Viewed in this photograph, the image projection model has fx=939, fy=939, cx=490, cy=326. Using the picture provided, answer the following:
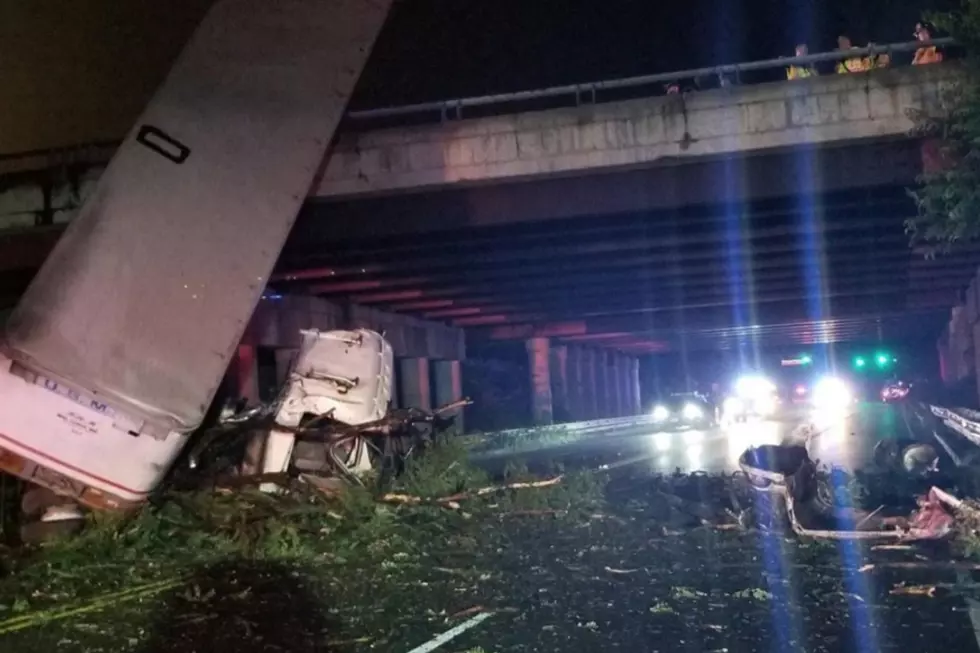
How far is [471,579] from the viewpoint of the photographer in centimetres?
790

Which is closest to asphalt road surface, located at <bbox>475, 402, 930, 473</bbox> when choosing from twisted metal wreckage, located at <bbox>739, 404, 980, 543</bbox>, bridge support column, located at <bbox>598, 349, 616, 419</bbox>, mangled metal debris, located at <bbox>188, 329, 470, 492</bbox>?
twisted metal wreckage, located at <bbox>739, 404, 980, 543</bbox>

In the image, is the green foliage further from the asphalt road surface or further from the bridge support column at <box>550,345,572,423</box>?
the bridge support column at <box>550,345,572,423</box>

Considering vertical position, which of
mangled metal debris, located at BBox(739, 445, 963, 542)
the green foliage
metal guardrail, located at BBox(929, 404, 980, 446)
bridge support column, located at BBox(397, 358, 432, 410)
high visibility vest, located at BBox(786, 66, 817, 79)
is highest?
high visibility vest, located at BBox(786, 66, 817, 79)

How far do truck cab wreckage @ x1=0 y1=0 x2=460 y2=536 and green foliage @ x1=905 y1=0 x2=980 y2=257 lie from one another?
716cm

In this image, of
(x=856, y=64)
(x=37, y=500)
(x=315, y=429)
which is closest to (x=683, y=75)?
(x=856, y=64)

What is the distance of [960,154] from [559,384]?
2878cm

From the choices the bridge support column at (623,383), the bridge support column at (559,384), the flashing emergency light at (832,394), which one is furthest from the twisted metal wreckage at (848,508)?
the bridge support column at (623,383)

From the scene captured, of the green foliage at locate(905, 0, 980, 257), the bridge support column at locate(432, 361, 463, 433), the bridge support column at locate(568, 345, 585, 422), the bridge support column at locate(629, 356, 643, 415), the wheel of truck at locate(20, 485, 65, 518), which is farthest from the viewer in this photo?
the bridge support column at locate(629, 356, 643, 415)

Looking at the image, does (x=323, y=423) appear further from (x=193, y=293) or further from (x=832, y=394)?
(x=832, y=394)

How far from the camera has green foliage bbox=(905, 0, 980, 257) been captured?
37.0 feet

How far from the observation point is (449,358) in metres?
34.6

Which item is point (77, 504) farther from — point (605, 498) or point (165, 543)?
point (605, 498)

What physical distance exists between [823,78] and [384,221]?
746cm

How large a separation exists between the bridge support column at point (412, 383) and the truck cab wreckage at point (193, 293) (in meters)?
18.2
